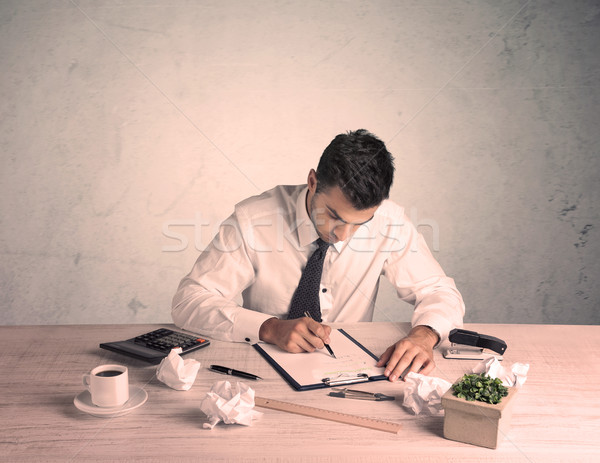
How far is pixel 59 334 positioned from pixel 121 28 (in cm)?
221

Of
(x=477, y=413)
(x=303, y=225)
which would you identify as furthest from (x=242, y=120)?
(x=477, y=413)

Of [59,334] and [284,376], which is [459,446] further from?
[59,334]

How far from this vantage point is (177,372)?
4.43ft

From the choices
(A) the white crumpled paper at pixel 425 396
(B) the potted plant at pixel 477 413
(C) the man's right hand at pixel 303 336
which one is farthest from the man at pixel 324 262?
(B) the potted plant at pixel 477 413

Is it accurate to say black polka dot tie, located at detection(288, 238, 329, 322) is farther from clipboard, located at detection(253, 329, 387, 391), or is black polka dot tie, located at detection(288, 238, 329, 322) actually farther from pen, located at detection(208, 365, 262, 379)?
pen, located at detection(208, 365, 262, 379)

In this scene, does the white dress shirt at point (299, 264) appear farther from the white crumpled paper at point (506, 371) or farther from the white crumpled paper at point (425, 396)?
the white crumpled paper at point (425, 396)

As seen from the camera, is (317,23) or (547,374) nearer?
(547,374)

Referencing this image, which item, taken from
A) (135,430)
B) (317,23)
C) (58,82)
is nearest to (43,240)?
(58,82)

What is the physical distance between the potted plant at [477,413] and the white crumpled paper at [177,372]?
0.55 meters

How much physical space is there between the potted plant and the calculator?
69 cm

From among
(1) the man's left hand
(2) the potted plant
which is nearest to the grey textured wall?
(1) the man's left hand

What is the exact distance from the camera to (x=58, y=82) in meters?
3.39

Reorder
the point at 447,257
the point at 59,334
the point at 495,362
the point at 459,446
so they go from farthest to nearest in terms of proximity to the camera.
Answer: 1. the point at 447,257
2. the point at 59,334
3. the point at 495,362
4. the point at 459,446

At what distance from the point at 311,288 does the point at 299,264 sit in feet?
0.32
